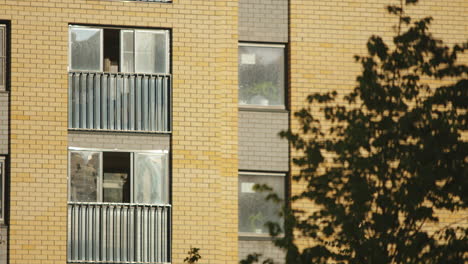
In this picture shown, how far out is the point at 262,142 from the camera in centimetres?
2223

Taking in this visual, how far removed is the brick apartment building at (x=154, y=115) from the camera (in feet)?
69.4

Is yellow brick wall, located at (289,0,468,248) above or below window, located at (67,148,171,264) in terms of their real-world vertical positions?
above

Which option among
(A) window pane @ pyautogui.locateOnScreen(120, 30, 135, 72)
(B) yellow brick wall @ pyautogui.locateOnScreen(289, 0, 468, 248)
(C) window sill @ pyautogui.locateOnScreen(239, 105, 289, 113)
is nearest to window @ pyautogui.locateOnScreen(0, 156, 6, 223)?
(A) window pane @ pyautogui.locateOnScreen(120, 30, 135, 72)

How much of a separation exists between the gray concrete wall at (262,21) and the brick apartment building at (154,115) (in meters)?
0.03

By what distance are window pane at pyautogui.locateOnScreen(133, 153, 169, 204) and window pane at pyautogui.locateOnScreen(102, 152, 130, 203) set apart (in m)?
0.29

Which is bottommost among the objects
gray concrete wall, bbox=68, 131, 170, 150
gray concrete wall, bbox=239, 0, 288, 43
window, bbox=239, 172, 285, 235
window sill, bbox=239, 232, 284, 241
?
window sill, bbox=239, 232, 284, 241

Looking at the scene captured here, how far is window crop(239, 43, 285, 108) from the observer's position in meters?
22.6

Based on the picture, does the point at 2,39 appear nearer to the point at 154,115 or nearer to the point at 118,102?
the point at 118,102

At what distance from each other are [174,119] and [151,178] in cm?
122

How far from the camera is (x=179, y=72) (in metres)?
21.9

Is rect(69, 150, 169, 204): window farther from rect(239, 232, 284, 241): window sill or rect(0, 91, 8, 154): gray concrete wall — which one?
rect(239, 232, 284, 241): window sill

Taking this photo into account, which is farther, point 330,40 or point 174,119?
point 330,40

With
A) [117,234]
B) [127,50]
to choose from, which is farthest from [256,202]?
[127,50]

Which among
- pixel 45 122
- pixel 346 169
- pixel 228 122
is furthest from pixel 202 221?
pixel 346 169
